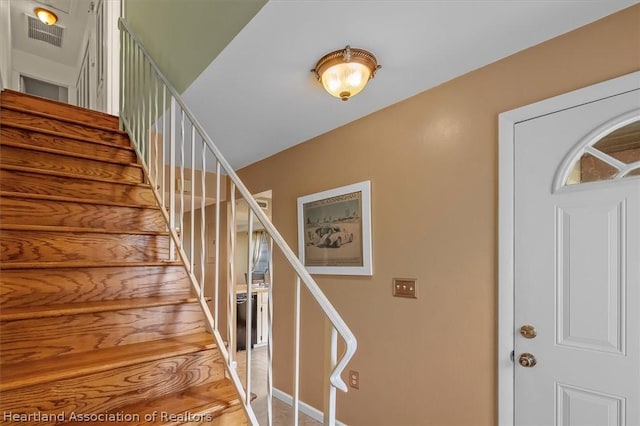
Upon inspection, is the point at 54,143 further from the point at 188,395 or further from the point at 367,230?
the point at 367,230

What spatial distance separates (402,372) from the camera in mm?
1981

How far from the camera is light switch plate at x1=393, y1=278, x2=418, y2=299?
1934mm

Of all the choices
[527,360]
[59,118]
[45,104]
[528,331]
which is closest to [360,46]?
[528,331]

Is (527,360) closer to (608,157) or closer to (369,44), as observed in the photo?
(608,157)

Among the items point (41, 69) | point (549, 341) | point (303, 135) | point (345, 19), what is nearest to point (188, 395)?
point (549, 341)

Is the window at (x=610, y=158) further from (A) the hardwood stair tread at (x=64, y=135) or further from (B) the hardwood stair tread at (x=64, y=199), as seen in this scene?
(A) the hardwood stair tread at (x=64, y=135)

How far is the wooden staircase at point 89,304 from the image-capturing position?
112 cm

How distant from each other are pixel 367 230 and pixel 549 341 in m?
1.15

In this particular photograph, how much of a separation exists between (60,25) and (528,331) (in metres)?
5.92

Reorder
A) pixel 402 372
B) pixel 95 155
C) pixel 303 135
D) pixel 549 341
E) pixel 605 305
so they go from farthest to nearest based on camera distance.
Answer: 1. pixel 303 135
2. pixel 95 155
3. pixel 402 372
4. pixel 549 341
5. pixel 605 305

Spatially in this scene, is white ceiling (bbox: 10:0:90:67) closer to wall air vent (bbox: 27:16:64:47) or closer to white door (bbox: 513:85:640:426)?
wall air vent (bbox: 27:16:64:47)

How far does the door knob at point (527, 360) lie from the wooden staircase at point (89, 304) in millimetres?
1281

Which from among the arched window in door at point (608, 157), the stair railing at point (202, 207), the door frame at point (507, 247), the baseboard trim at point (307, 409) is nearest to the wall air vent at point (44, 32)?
the stair railing at point (202, 207)

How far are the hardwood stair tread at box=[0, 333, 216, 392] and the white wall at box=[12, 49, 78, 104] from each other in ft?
15.7
